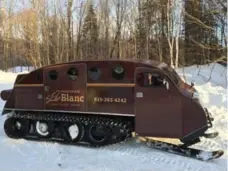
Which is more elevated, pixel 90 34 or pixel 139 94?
pixel 90 34

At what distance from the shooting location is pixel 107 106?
8.51m

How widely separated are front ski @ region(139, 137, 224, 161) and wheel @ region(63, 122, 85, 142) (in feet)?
5.04

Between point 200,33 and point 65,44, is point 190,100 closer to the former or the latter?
point 200,33

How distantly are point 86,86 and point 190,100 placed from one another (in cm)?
244

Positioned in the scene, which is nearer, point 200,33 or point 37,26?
point 200,33

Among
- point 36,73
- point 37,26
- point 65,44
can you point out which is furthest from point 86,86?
point 37,26

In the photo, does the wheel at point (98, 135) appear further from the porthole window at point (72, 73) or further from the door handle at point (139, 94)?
the porthole window at point (72, 73)

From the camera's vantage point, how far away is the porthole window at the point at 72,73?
894 centimetres

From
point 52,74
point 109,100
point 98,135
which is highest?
point 52,74

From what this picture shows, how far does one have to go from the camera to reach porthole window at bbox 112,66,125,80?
8383 mm

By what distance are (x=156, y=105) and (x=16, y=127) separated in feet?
12.9

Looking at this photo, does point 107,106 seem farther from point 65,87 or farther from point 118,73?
point 65,87

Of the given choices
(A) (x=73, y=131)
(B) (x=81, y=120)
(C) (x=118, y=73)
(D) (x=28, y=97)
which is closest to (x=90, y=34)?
(D) (x=28, y=97)

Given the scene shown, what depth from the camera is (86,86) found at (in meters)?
8.71
